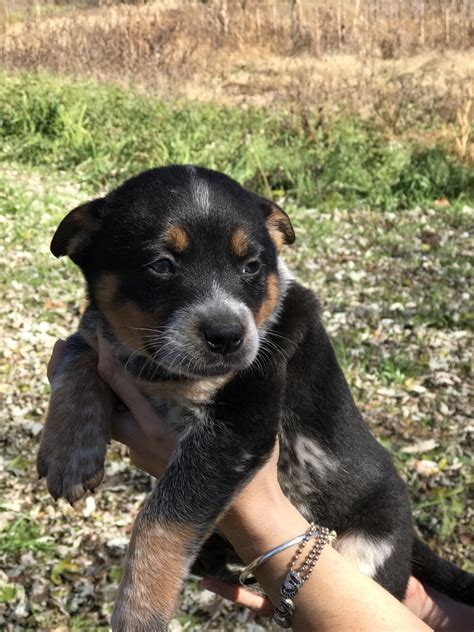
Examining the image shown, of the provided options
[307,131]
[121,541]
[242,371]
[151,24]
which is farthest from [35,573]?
[151,24]

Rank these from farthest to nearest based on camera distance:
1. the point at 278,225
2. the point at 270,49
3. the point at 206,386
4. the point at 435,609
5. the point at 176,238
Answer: the point at 270,49 < the point at 435,609 < the point at 278,225 < the point at 206,386 < the point at 176,238

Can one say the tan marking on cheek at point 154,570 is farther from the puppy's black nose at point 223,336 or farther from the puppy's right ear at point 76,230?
the puppy's right ear at point 76,230

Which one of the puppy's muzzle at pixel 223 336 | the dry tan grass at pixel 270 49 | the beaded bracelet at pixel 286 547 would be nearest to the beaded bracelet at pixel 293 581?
the beaded bracelet at pixel 286 547

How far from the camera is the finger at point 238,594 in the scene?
10.6 feet

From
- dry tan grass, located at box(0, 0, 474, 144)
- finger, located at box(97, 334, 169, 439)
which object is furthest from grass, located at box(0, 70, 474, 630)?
finger, located at box(97, 334, 169, 439)

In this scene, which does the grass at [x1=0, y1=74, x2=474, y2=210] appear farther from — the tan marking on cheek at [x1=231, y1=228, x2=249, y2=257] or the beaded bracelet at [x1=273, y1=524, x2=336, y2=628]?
the beaded bracelet at [x1=273, y1=524, x2=336, y2=628]

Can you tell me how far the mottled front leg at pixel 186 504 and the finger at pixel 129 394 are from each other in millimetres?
165

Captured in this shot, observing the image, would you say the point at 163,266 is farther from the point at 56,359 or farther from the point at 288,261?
the point at 288,261

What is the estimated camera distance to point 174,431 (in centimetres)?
298

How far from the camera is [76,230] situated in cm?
312

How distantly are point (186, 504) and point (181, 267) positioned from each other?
931 mm

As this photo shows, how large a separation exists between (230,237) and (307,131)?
8.67 metres

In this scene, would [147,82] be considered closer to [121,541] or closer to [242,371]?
[121,541]

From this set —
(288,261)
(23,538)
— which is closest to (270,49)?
(288,261)
